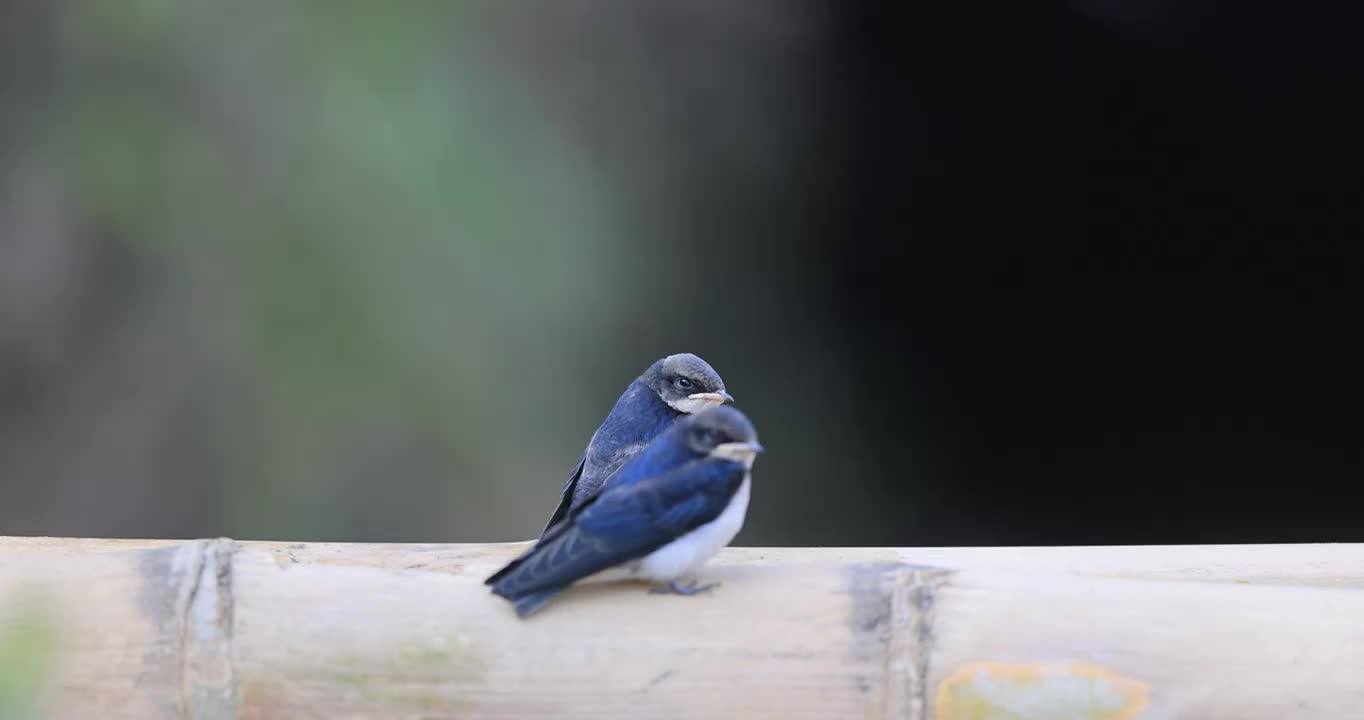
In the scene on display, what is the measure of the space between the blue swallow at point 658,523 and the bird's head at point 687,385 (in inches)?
22.8

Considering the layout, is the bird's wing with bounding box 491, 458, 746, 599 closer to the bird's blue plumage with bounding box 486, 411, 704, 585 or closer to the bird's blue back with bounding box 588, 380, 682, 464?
the bird's blue plumage with bounding box 486, 411, 704, 585

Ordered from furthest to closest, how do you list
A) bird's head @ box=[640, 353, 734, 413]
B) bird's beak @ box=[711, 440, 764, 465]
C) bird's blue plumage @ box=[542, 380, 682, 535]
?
bird's head @ box=[640, 353, 734, 413] → bird's blue plumage @ box=[542, 380, 682, 535] → bird's beak @ box=[711, 440, 764, 465]

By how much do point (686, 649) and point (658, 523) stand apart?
0.14 metres

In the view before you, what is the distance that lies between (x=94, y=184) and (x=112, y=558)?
7.00 feet

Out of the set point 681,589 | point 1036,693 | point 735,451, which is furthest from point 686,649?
point 1036,693

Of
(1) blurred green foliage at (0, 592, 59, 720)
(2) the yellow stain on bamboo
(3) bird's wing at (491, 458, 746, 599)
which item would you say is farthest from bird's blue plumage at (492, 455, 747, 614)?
(1) blurred green foliage at (0, 592, 59, 720)

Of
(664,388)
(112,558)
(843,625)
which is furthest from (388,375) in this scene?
(843,625)

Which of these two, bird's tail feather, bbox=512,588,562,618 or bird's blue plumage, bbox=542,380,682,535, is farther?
bird's blue plumage, bbox=542,380,682,535

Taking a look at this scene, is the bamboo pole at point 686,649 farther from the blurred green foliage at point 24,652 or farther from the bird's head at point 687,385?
the bird's head at point 687,385

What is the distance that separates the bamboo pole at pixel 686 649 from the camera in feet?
4.87

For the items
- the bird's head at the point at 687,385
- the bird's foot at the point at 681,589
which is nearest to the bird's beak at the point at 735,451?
the bird's foot at the point at 681,589

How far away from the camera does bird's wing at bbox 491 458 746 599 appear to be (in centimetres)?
150

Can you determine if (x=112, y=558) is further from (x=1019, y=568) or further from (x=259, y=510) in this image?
(x=259, y=510)

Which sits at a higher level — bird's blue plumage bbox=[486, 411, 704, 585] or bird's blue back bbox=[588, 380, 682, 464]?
bird's blue back bbox=[588, 380, 682, 464]
